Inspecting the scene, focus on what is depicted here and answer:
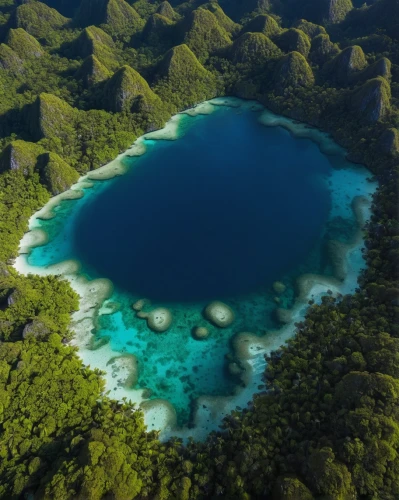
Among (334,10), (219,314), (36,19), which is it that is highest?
(334,10)

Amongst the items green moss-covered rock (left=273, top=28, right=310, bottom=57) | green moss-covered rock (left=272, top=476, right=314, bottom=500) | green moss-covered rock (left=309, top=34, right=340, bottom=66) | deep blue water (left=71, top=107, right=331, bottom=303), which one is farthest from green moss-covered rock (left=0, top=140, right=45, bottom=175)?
green moss-covered rock (left=309, top=34, right=340, bottom=66)

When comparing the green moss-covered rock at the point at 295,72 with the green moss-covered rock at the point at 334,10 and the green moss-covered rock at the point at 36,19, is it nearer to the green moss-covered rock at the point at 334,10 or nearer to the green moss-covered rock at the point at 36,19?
the green moss-covered rock at the point at 334,10

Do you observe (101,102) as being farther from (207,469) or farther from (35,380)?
(207,469)

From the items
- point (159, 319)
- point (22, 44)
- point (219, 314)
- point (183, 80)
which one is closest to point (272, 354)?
point (219, 314)

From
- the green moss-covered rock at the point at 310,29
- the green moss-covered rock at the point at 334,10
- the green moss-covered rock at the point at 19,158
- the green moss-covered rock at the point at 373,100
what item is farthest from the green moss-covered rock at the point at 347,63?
the green moss-covered rock at the point at 19,158

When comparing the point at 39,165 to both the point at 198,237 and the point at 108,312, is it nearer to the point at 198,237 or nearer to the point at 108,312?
the point at 198,237

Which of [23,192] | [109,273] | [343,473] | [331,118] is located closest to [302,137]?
[331,118]
